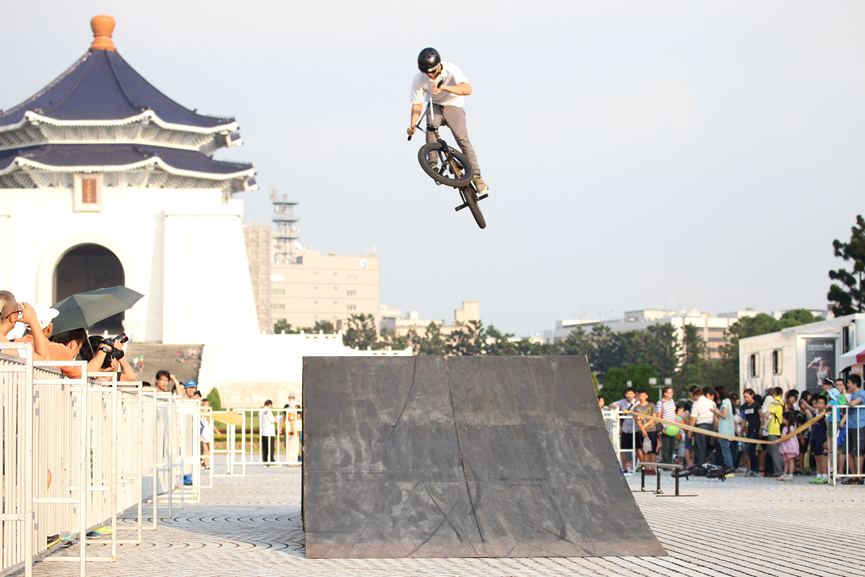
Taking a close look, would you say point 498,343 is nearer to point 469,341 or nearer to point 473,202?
point 469,341

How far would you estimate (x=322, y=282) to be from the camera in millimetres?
136125

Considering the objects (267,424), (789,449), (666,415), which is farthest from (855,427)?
(267,424)

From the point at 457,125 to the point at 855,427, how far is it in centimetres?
730

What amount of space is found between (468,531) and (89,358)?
3520 millimetres

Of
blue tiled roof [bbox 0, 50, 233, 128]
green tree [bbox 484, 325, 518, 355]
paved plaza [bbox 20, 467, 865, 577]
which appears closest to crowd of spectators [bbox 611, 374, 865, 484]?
paved plaza [bbox 20, 467, 865, 577]

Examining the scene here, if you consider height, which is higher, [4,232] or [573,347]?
[4,232]

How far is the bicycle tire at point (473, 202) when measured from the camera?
9.91 metres

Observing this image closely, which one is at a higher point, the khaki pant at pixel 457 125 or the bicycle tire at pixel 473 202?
the khaki pant at pixel 457 125

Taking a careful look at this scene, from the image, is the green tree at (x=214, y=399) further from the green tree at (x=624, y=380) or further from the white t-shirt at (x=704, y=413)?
the white t-shirt at (x=704, y=413)

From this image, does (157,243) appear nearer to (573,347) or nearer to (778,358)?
(778,358)

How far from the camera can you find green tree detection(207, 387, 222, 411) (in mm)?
37156

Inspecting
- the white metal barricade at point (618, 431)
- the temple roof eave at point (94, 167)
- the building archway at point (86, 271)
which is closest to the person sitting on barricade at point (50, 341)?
the white metal barricade at point (618, 431)

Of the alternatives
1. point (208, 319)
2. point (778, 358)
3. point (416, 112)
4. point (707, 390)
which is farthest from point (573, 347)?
point (416, 112)

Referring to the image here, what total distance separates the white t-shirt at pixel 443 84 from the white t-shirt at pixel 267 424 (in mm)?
9869
